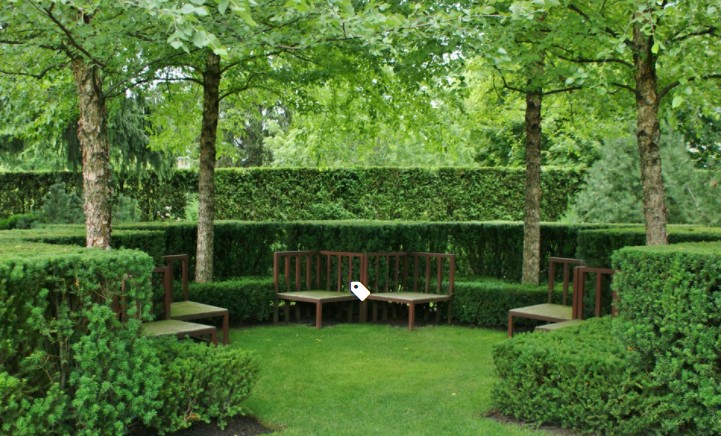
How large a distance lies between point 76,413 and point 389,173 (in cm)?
1314

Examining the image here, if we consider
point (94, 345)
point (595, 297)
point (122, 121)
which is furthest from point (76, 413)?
point (122, 121)

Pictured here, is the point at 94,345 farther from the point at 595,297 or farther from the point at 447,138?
the point at 447,138

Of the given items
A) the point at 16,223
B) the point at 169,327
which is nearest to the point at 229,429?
the point at 169,327

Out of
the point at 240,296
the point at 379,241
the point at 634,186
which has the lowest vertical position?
the point at 240,296

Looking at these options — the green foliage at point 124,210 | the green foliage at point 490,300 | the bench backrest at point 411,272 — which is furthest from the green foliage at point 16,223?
the green foliage at point 490,300

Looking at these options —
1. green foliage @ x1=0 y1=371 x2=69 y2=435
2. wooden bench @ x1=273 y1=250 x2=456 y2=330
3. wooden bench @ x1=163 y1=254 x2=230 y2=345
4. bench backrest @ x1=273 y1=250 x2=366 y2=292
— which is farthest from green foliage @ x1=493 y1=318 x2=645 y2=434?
bench backrest @ x1=273 y1=250 x2=366 y2=292

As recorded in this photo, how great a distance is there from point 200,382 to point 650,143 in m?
4.48

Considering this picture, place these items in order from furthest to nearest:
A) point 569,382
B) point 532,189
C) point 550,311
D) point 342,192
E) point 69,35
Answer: point 342,192
point 532,189
point 550,311
point 69,35
point 569,382

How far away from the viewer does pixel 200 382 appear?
4598 mm

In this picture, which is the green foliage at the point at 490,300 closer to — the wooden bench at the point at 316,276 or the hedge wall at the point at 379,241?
the hedge wall at the point at 379,241

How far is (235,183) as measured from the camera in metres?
16.3

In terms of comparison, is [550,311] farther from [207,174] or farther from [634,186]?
[634,186]

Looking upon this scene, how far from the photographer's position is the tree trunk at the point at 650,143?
6.22m

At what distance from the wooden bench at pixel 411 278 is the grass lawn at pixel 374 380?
447 millimetres
